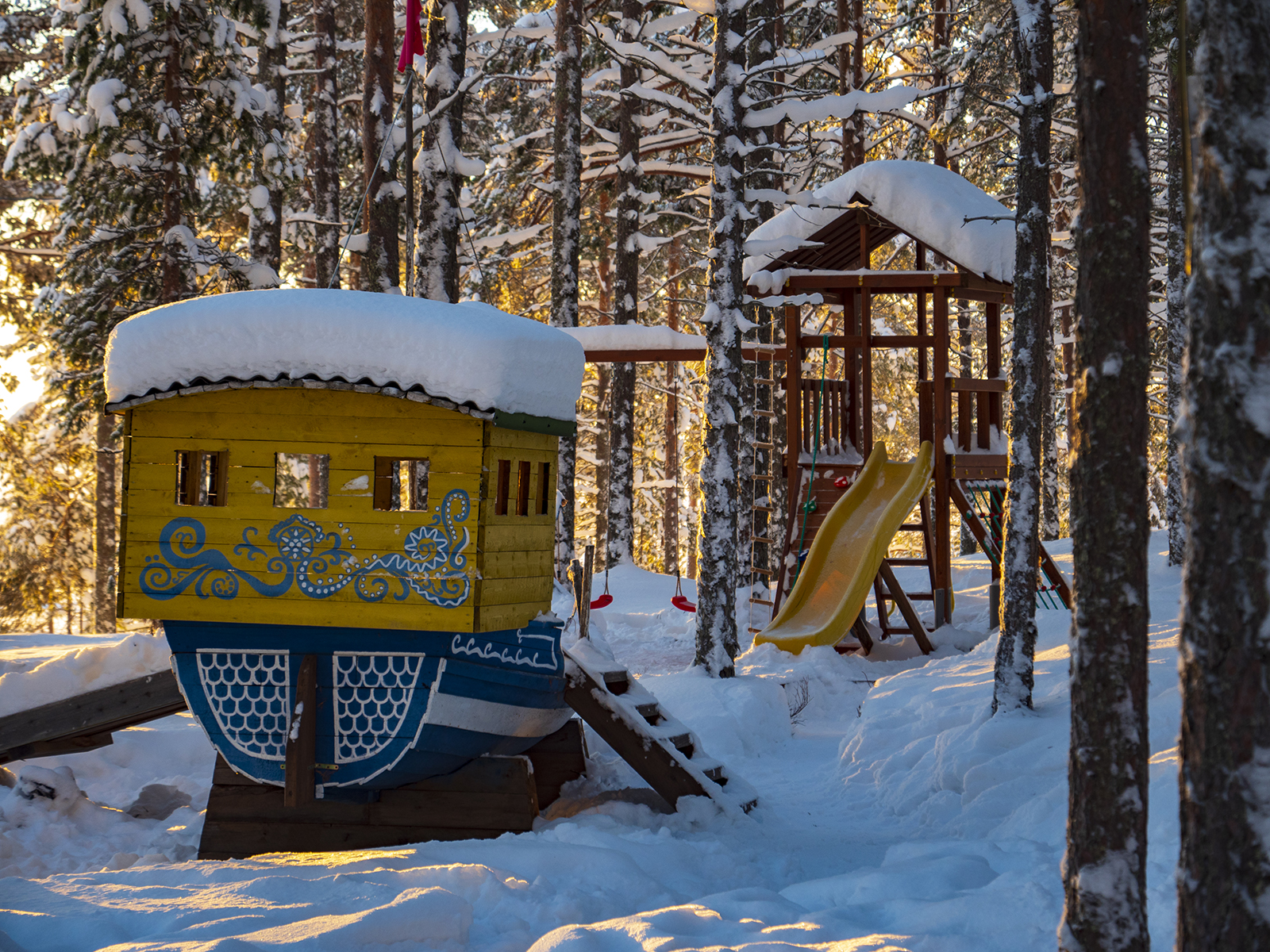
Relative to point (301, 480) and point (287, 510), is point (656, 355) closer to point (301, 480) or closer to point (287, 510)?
point (287, 510)

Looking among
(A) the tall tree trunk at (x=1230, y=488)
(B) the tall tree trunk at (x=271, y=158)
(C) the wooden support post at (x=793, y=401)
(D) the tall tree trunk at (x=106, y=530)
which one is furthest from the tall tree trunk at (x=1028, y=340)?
(D) the tall tree trunk at (x=106, y=530)

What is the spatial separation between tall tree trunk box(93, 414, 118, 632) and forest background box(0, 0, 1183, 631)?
0.23 feet

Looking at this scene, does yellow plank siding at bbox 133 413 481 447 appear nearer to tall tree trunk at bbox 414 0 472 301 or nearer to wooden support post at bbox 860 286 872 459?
tall tree trunk at bbox 414 0 472 301

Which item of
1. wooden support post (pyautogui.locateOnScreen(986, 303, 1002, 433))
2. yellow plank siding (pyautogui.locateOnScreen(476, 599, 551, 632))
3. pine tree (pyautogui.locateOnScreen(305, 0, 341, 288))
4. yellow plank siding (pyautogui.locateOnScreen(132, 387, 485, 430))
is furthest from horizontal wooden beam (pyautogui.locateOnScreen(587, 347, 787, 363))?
yellow plank siding (pyautogui.locateOnScreen(132, 387, 485, 430))

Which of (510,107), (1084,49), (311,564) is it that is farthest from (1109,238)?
(510,107)

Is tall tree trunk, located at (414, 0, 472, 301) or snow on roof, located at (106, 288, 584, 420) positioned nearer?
snow on roof, located at (106, 288, 584, 420)

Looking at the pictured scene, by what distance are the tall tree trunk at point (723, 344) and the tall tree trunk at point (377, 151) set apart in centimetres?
405

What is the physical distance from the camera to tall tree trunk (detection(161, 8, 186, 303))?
12633 millimetres

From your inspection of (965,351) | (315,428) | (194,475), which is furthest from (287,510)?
(965,351)

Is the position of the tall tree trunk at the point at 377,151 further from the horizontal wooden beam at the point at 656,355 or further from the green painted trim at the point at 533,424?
the green painted trim at the point at 533,424

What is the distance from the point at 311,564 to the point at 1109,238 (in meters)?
4.36

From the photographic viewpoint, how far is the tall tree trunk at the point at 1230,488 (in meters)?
2.71

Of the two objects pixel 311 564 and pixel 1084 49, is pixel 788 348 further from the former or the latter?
pixel 1084 49

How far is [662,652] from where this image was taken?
13.1 m
